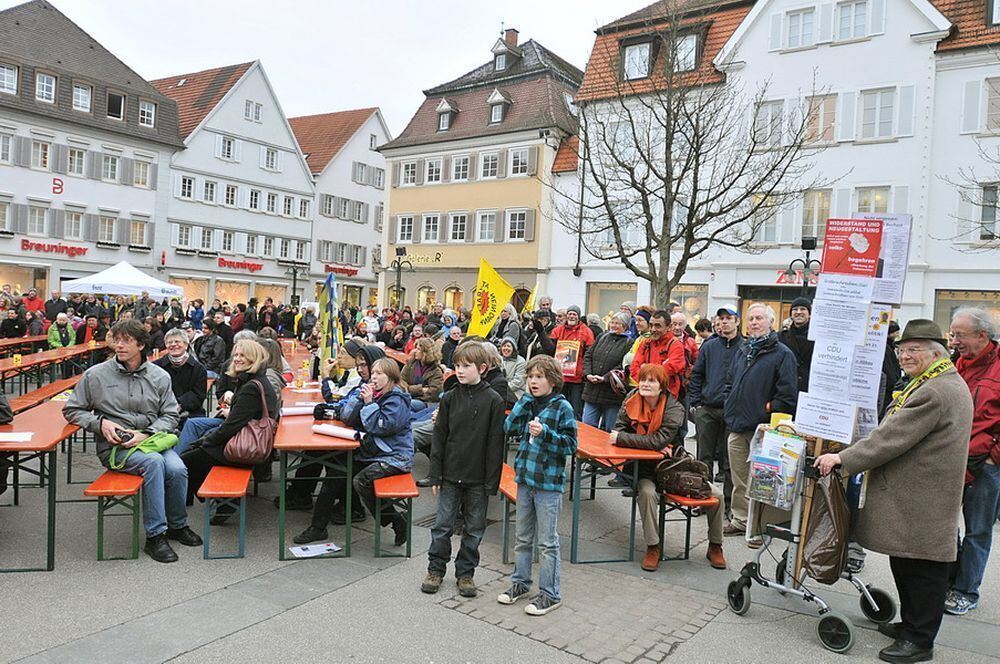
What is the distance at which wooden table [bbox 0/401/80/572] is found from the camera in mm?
5133

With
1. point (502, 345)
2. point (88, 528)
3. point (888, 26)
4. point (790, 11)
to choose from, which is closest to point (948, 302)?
point (888, 26)

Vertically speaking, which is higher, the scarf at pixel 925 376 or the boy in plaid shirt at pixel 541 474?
the scarf at pixel 925 376

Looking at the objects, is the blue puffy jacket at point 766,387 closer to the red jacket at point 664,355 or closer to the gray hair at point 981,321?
the red jacket at point 664,355

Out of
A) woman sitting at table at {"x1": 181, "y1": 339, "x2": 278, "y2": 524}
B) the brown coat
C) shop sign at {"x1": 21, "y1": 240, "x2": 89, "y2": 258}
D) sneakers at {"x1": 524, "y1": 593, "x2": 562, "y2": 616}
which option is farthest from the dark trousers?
shop sign at {"x1": 21, "y1": 240, "x2": 89, "y2": 258}

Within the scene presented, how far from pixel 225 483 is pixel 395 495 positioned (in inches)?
54.3

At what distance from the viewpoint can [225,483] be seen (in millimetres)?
5719

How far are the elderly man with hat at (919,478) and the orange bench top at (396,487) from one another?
2930 mm

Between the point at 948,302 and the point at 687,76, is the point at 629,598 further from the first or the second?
the point at 948,302

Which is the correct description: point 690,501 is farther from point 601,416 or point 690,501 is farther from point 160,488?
point 160,488

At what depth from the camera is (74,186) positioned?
113 feet

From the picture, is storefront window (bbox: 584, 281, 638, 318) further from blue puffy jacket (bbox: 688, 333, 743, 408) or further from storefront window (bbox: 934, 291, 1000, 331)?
blue puffy jacket (bbox: 688, 333, 743, 408)

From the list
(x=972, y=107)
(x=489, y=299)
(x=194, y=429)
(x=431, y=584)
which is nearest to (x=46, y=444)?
(x=194, y=429)

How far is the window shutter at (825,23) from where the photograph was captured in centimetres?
2389

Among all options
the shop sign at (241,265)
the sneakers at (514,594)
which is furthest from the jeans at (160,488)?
the shop sign at (241,265)
